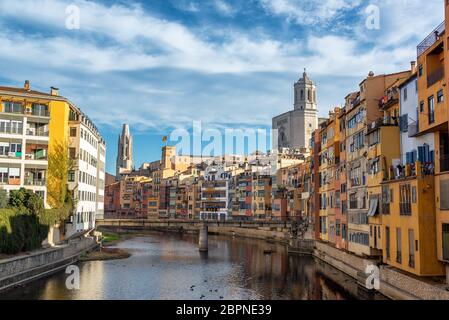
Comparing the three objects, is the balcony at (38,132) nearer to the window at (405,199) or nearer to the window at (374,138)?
the window at (374,138)

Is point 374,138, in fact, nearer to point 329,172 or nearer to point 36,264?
point 329,172

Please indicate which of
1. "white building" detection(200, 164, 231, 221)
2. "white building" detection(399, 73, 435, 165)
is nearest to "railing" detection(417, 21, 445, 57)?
"white building" detection(399, 73, 435, 165)

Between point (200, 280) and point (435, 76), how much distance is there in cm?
3235

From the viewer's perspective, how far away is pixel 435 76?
3806cm

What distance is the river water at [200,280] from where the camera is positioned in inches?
1789

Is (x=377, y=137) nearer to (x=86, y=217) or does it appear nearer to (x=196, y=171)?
(x=86, y=217)

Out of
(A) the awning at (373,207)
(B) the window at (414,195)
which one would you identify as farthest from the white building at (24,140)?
(B) the window at (414,195)

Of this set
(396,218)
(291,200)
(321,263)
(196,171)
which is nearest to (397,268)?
(396,218)

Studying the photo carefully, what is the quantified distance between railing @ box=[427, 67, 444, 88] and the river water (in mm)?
19027

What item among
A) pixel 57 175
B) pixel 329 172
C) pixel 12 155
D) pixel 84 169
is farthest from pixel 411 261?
pixel 84 169

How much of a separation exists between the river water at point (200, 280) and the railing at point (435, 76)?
19.0m

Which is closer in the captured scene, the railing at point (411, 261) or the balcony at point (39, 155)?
the railing at point (411, 261)

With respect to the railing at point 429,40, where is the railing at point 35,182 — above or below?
below

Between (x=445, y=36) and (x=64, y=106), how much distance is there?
55043 mm
